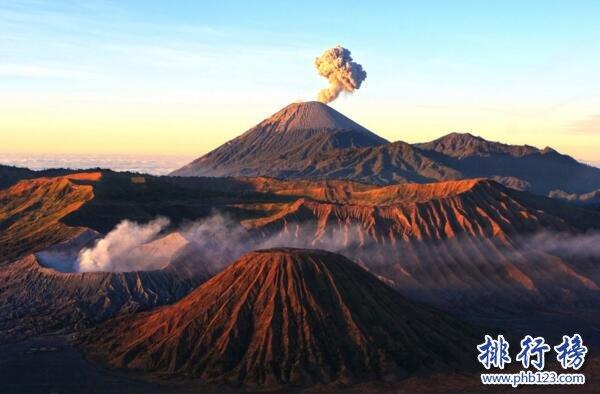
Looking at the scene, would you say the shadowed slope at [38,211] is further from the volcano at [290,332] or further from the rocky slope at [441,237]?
the volcano at [290,332]

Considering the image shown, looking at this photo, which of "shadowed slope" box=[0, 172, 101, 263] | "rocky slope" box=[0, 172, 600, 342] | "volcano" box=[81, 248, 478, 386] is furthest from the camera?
"shadowed slope" box=[0, 172, 101, 263]

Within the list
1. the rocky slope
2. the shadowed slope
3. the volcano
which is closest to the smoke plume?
the rocky slope

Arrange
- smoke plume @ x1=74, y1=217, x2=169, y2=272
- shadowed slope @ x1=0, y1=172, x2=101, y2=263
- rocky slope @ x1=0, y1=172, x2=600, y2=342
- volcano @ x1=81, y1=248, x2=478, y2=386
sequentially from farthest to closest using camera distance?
1. shadowed slope @ x1=0, y1=172, x2=101, y2=263
2. rocky slope @ x1=0, y1=172, x2=600, y2=342
3. smoke plume @ x1=74, y1=217, x2=169, y2=272
4. volcano @ x1=81, y1=248, x2=478, y2=386

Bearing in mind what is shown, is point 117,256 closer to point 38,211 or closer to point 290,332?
point 290,332

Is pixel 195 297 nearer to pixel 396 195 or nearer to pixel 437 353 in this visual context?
pixel 437 353

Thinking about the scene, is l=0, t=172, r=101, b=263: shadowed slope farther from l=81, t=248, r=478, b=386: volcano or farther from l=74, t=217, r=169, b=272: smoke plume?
l=81, t=248, r=478, b=386: volcano

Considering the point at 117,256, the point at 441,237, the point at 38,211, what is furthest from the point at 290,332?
the point at 38,211

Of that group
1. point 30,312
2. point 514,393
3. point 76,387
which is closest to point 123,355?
point 76,387
